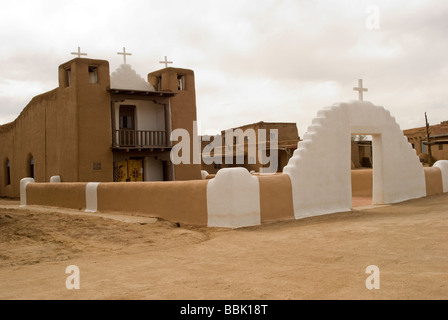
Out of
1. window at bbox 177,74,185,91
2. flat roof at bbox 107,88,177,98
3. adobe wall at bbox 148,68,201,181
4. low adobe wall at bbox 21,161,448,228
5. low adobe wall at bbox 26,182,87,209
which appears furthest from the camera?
window at bbox 177,74,185,91

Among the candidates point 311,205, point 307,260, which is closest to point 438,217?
point 311,205

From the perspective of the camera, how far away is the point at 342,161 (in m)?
13.1

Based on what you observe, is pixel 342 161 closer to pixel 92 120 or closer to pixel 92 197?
pixel 92 197

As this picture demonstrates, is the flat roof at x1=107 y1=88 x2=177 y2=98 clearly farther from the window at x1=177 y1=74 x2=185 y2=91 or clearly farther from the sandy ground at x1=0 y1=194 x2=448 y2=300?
the sandy ground at x1=0 y1=194 x2=448 y2=300

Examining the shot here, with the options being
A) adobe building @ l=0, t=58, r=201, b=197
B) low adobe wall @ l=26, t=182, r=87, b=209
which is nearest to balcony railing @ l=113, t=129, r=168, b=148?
adobe building @ l=0, t=58, r=201, b=197

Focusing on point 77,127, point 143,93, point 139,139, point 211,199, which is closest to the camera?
point 211,199

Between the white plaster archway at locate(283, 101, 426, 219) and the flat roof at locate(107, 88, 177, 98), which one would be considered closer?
the white plaster archway at locate(283, 101, 426, 219)

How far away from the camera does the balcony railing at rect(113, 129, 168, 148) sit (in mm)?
19875

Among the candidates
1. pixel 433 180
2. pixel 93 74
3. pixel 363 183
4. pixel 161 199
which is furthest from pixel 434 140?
pixel 161 199

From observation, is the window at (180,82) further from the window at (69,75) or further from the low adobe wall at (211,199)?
the low adobe wall at (211,199)

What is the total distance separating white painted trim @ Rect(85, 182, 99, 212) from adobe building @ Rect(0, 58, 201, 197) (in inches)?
178

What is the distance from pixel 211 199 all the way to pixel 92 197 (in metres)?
5.91

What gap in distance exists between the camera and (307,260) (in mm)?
6156
